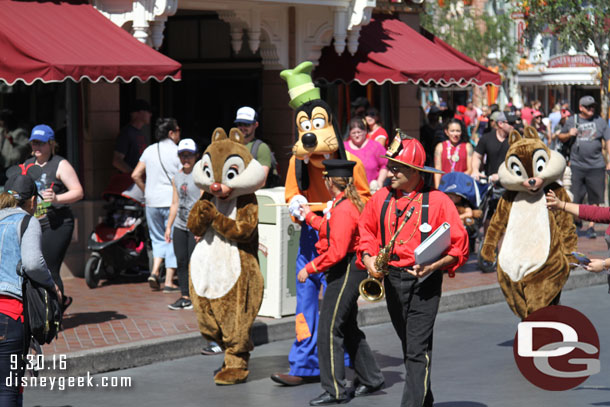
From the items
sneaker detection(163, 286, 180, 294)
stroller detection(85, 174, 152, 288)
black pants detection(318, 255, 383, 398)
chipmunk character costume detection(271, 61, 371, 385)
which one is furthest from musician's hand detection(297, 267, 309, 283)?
stroller detection(85, 174, 152, 288)

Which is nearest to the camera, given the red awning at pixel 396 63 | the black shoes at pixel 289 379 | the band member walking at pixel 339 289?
the band member walking at pixel 339 289

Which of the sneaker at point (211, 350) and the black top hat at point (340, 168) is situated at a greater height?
the black top hat at point (340, 168)

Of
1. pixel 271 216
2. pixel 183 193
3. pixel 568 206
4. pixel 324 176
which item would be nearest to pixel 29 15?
pixel 183 193

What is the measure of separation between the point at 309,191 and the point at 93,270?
178 inches

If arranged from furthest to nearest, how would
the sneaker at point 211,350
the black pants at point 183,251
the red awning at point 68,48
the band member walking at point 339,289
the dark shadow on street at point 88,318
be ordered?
1. the red awning at point 68,48
2. the black pants at point 183,251
3. the dark shadow on street at point 88,318
4. the sneaker at point 211,350
5. the band member walking at point 339,289

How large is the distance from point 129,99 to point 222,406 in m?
9.27

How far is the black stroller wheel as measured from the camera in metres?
12.2

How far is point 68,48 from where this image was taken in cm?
1168

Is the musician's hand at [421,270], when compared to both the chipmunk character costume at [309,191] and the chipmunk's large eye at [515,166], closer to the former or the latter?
the chipmunk character costume at [309,191]

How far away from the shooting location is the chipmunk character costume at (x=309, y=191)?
323 inches

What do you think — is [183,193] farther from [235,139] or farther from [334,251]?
[334,251]

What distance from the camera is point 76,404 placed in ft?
25.3

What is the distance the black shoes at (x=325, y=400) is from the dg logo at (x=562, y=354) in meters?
1.23

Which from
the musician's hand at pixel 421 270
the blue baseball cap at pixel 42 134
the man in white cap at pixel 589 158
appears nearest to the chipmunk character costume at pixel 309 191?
the musician's hand at pixel 421 270
